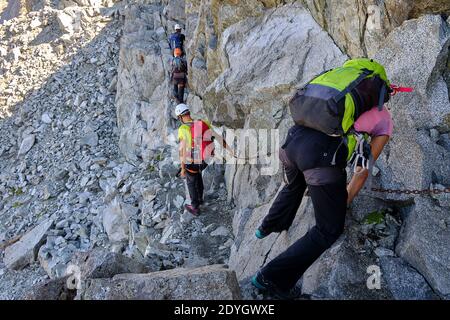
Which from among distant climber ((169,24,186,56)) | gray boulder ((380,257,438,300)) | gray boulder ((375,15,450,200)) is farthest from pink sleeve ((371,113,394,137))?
distant climber ((169,24,186,56))

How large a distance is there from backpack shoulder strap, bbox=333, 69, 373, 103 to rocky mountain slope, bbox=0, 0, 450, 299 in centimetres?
171

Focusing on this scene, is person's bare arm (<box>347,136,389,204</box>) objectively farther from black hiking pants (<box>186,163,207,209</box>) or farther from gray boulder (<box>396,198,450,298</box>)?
black hiking pants (<box>186,163,207,209</box>)

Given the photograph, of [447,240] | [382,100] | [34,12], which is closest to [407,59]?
[382,100]

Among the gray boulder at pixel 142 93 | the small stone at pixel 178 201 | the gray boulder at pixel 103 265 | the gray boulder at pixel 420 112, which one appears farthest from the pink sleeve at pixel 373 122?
the gray boulder at pixel 142 93

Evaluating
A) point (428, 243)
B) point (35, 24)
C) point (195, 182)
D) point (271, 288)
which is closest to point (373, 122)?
point (428, 243)

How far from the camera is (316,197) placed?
512 centimetres

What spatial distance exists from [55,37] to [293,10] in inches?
824

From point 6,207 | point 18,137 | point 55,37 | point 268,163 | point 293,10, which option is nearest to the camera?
point 268,163

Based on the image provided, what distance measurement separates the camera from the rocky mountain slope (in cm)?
573

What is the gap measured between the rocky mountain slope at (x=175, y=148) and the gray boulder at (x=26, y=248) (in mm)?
62

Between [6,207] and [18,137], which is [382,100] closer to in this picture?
[6,207]

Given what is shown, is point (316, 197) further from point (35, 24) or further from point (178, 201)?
point (35, 24)

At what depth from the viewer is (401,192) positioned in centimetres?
599

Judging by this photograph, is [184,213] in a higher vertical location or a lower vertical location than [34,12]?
lower
